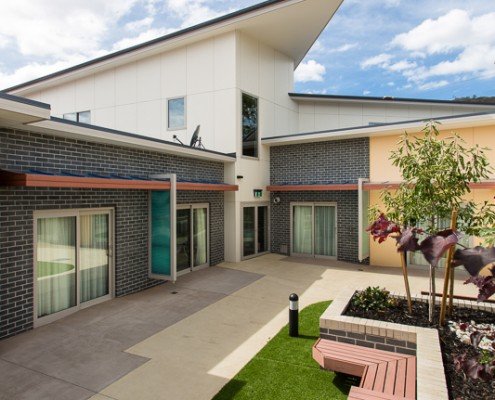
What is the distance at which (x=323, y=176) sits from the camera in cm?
1356

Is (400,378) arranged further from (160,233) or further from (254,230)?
(254,230)

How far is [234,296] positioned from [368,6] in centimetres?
1038

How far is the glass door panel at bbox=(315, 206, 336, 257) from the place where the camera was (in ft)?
44.2

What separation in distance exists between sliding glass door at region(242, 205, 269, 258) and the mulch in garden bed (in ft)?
25.5

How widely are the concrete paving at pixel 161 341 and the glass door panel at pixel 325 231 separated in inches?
127

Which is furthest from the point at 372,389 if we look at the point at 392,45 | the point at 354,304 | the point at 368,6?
the point at 392,45

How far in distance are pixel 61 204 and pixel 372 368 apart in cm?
645

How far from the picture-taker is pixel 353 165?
1288 cm

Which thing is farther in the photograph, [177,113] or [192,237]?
[177,113]

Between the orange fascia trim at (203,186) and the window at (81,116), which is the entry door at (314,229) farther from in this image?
the window at (81,116)

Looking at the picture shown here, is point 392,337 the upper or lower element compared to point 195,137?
lower

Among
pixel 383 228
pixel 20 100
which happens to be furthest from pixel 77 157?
pixel 383 228

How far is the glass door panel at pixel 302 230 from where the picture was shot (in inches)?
549

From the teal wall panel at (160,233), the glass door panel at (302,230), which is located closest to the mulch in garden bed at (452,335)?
the teal wall panel at (160,233)
